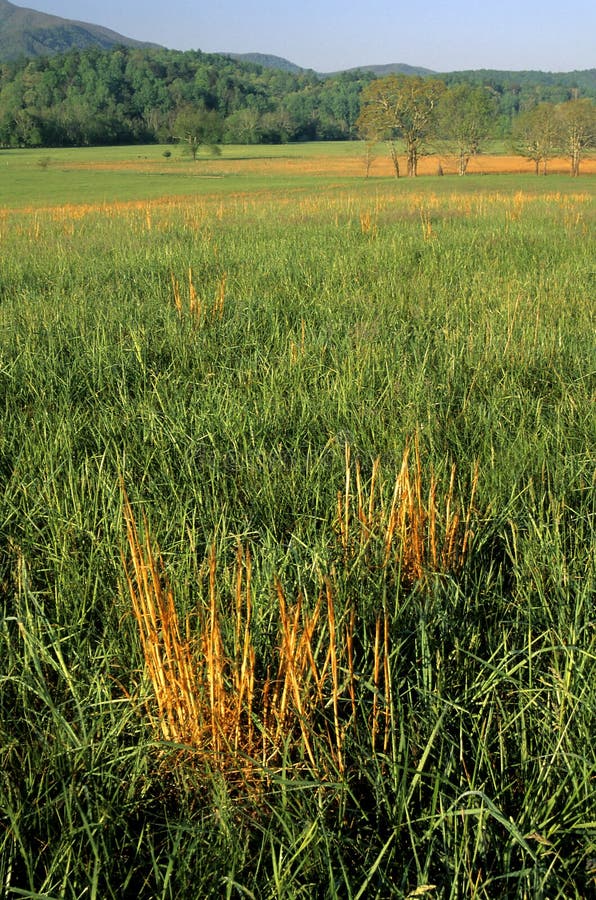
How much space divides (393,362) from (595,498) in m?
1.90

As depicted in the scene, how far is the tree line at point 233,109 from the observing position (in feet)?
197

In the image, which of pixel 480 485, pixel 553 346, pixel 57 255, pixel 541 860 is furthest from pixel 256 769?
pixel 57 255

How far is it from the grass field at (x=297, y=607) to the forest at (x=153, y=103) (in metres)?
98.1

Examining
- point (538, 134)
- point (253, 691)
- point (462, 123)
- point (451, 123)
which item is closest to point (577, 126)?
point (538, 134)

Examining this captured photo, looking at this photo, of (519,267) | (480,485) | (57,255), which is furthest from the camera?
(57,255)

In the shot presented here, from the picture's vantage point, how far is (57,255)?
32.6ft

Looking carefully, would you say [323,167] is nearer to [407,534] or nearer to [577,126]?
[577,126]

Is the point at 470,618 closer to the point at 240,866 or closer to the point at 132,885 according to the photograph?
the point at 240,866

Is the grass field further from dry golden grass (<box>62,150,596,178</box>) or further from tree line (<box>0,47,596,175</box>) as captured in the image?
tree line (<box>0,47,596,175</box>)

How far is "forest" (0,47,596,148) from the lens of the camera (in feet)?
350

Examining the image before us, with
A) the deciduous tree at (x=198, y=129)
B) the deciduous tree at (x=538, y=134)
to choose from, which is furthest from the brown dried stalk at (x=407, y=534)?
the deciduous tree at (x=198, y=129)

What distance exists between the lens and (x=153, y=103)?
5842 inches

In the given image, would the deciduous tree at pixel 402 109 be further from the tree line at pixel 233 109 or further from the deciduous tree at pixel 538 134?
the deciduous tree at pixel 538 134

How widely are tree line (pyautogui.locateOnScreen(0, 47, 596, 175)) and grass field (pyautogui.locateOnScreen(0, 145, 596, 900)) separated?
60296 millimetres
